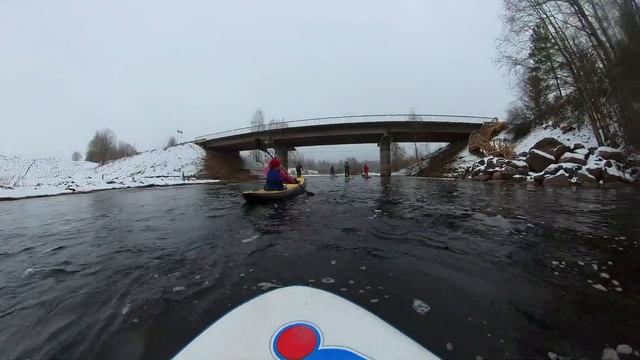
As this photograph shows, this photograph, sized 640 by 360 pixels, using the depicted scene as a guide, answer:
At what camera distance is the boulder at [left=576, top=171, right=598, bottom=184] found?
15.8 metres

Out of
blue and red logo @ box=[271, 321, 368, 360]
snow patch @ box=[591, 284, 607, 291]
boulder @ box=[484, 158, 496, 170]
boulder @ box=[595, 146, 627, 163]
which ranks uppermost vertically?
boulder @ box=[595, 146, 627, 163]

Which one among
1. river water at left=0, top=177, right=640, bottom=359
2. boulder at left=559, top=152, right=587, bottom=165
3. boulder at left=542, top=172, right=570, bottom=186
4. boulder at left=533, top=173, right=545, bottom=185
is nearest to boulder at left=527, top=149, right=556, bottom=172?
boulder at left=559, top=152, right=587, bottom=165

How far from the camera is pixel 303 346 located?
2135mm

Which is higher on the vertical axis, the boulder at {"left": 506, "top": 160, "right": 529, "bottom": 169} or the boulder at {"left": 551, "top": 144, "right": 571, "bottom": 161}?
the boulder at {"left": 551, "top": 144, "right": 571, "bottom": 161}

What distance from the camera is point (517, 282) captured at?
12.4 ft

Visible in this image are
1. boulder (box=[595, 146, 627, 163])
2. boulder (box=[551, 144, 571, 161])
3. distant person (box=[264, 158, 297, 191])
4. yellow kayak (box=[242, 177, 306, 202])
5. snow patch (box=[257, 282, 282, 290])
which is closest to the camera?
snow patch (box=[257, 282, 282, 290])

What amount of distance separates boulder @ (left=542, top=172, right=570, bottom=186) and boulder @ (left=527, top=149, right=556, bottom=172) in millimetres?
2557

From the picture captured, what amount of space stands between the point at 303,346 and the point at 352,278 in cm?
210

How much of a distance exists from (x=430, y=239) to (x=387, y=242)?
904 mm

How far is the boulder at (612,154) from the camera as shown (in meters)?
16.1

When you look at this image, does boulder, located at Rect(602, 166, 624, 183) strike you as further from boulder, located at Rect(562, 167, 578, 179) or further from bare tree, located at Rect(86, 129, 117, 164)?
bare tree, located at Rect(86, 129, 117, 164)

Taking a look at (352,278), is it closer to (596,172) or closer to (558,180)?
(558,180)

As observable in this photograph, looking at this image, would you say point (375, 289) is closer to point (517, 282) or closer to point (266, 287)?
point (266, 287)

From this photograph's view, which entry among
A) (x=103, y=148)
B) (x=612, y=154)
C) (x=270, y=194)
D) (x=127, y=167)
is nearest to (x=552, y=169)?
(x=612, y=154)
